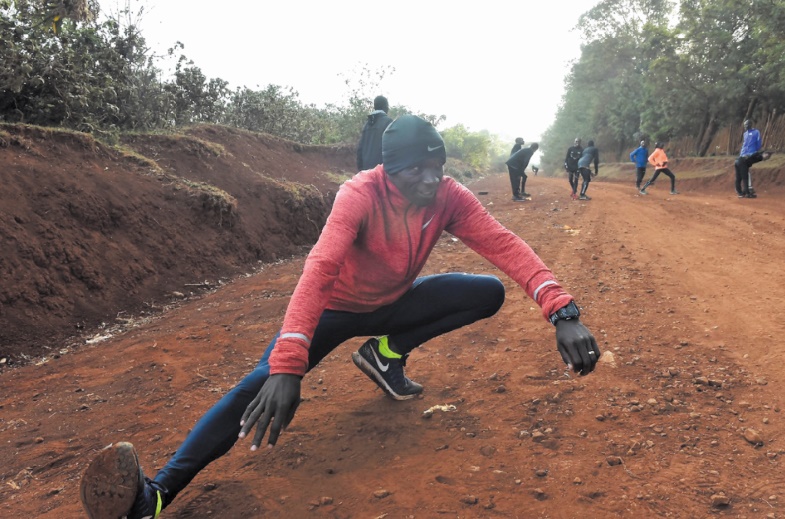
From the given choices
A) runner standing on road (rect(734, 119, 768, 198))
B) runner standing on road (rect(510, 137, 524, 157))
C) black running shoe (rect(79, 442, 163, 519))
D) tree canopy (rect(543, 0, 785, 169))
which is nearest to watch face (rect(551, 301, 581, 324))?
black running shoe (rect(79, 442, 163, 519))

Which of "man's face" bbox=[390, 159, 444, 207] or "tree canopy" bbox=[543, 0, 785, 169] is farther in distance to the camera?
"tree canopy" bbox=[543, 0, 785, 169]

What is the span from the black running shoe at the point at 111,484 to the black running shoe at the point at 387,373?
134cm

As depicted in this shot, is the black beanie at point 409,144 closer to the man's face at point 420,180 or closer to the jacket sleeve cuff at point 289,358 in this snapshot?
the man's face at point 420,180

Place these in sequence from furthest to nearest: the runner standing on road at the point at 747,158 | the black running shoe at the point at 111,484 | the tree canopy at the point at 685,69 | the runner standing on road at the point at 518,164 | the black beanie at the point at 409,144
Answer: the tree canopy at the point at 685,69, the runner standing on road at the point at 518,164, the runner standing on road at the point at 747,158, the black beanie at the point at 409,144, the black running shoe at the point at 111,484

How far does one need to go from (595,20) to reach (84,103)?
1238 inches

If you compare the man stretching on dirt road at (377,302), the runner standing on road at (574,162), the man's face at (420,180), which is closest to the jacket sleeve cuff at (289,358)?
the man stretching on dirt road at (377,302)

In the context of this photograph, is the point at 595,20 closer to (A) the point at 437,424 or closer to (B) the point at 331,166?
(B) the point at 331,166

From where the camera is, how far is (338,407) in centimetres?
277

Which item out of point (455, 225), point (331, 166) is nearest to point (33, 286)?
point (455, 225)

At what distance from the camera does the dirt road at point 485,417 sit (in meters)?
1.91

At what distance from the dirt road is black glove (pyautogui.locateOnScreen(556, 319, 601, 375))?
0.45 meters

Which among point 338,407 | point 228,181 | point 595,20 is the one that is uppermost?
point 595,20

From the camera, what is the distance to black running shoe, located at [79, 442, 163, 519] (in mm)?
1594

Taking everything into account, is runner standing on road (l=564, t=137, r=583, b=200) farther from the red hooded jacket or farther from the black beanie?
the black beanie
